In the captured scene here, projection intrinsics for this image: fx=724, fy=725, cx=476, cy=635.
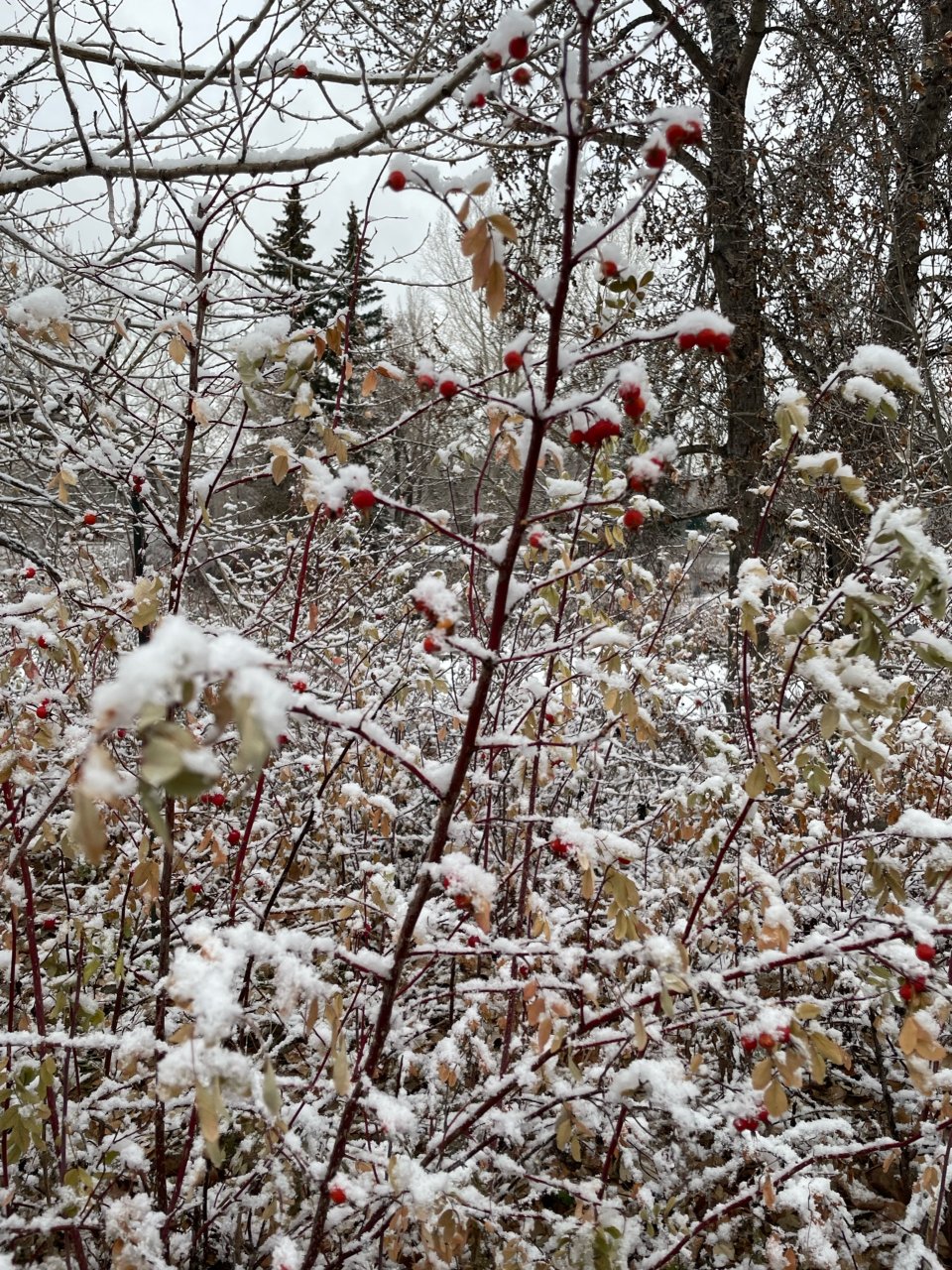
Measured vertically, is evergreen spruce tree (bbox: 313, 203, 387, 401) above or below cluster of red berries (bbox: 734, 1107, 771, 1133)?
above

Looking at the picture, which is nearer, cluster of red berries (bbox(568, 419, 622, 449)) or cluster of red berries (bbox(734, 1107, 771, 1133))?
cluster of red berries (bbox(568, 419, 622, 449))

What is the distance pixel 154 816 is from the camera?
678 millimetres

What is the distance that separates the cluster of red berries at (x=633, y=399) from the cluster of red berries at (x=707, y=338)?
90 mm

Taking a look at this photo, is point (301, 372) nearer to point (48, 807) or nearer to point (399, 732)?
point (48, 807)

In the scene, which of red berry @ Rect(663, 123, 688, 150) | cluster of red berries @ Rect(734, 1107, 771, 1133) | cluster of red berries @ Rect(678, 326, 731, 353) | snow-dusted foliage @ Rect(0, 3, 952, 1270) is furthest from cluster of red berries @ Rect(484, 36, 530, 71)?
cluster of red berries @ Rect(734, 1107, 771, 1133)

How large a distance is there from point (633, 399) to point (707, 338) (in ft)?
0.45

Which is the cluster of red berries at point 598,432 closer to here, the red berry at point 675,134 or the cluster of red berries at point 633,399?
the cluster of red berries at point 633,399

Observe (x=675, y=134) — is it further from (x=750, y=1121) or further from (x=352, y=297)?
(x=750, y=1121)

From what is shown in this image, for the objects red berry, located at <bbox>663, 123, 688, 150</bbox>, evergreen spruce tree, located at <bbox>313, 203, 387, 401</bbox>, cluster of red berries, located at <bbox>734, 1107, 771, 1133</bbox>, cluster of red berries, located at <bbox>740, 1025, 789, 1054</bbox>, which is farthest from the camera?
A: evergreen spruce tree, located at <bbox>313, 203, 387, 401</bbox>

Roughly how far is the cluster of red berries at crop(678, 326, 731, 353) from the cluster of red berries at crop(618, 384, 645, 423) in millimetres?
90

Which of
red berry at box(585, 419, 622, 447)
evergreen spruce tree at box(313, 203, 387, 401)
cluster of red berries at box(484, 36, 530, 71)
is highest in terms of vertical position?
evergreen spruce tree at box(313, 203, 387, 401)

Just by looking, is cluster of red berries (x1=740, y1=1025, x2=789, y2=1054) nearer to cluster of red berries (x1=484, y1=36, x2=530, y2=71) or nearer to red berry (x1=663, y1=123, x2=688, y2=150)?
red berry (x1=663, y1=123, x2=688, y2=150)

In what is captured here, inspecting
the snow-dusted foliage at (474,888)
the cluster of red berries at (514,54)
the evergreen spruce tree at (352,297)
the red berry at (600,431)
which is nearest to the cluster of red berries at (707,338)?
the snow-dusted foliage at (474,888)

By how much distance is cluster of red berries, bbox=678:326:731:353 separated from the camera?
1079 mm
